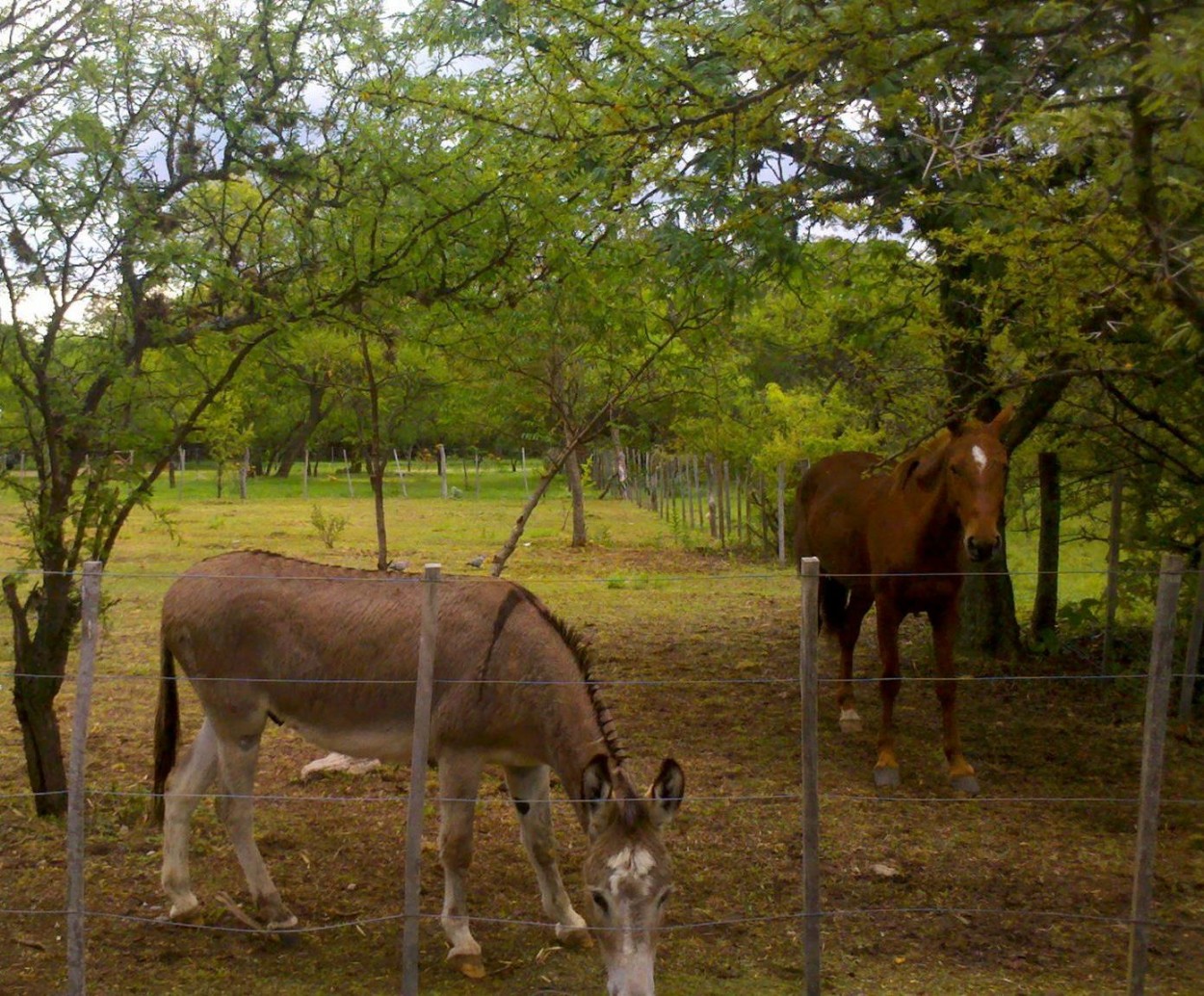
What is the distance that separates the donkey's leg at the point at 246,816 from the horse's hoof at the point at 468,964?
0.83 meters

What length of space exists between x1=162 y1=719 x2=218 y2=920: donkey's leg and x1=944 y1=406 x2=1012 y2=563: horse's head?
4332 millimetres

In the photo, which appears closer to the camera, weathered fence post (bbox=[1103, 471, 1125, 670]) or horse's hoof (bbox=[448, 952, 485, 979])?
horse's hoof (bbox=[448, 952, 485, 979])

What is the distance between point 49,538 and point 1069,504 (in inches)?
354

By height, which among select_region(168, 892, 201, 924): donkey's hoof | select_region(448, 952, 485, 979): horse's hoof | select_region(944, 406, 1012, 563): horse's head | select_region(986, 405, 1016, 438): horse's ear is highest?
select_region(986, 405, 1016, 438): horse's ear

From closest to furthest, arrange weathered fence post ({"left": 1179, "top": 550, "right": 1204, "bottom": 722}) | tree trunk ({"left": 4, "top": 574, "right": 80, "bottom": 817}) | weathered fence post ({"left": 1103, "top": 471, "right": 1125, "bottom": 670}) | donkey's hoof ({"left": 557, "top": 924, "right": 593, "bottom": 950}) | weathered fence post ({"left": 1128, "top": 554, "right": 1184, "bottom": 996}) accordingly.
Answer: weathered fence post ({"left": 1128, "top": 554, "right": 1184, "bottom": 996})
donkey's hoof ({"left": 557, "top": 924, "right": 593, "bottom": 950})
tree trunk ({"left": 4, "top": 574, "right": 80, "bottom": 817})
weathered fence post ({"left": 1179, "top": 550, "right": 1204, "bottom": 722})
weathered fence post ({"left": 1103, "top": 471, "right": 1125, "bottom": 670})

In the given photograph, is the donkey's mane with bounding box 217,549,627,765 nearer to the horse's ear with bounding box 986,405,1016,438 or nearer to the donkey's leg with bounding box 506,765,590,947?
the donkey's leg with bounding box 506,765,590,947

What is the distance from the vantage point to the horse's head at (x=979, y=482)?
694 cm

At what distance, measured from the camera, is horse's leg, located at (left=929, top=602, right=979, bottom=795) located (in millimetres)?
7320

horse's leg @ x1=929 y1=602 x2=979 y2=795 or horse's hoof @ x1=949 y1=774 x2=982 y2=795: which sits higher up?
horse's leg @ x1=929 y1=602 x2=979 y2=795

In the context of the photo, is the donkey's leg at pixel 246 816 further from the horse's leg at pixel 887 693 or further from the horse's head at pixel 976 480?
the horse's head at pixel 976 480

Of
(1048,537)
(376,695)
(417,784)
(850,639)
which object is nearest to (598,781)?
(417,784)

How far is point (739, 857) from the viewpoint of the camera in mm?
6242

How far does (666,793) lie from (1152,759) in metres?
1.78

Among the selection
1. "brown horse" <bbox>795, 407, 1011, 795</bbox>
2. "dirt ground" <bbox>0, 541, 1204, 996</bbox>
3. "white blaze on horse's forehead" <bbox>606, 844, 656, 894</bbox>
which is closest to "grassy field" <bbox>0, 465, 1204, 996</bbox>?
"dirt ground" <bbox>0, 541, 1204, 996</bbox>
